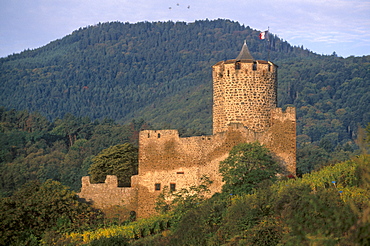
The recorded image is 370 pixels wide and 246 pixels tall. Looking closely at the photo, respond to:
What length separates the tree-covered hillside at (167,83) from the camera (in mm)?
102375

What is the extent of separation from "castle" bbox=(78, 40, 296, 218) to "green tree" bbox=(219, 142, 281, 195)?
30.4 inches


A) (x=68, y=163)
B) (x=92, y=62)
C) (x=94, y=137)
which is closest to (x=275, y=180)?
(x=68, y=163)

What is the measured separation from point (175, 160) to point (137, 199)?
249cm

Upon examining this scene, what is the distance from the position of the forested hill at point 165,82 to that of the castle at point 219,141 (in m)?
51.1

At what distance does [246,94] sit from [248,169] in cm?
346

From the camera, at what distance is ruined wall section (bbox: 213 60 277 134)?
90.0 ft

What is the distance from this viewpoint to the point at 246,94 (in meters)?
27.4

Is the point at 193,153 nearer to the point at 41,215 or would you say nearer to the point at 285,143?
the point at 285,143

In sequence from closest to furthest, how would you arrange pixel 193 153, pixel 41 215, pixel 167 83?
1. pixel 193 153
2. pixel 41 215
3. pixel 167 83

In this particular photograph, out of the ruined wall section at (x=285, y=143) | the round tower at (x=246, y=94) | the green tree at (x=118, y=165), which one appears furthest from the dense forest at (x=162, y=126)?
the round tower at (x=246, y=94)

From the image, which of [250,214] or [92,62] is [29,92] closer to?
[92,62]

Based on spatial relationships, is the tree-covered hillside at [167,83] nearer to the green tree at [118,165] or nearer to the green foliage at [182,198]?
the green tree at [118,165]

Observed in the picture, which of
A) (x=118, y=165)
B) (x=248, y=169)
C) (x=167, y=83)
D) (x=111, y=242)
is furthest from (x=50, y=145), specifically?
(x=167, y=83)

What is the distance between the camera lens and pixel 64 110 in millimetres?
150625
